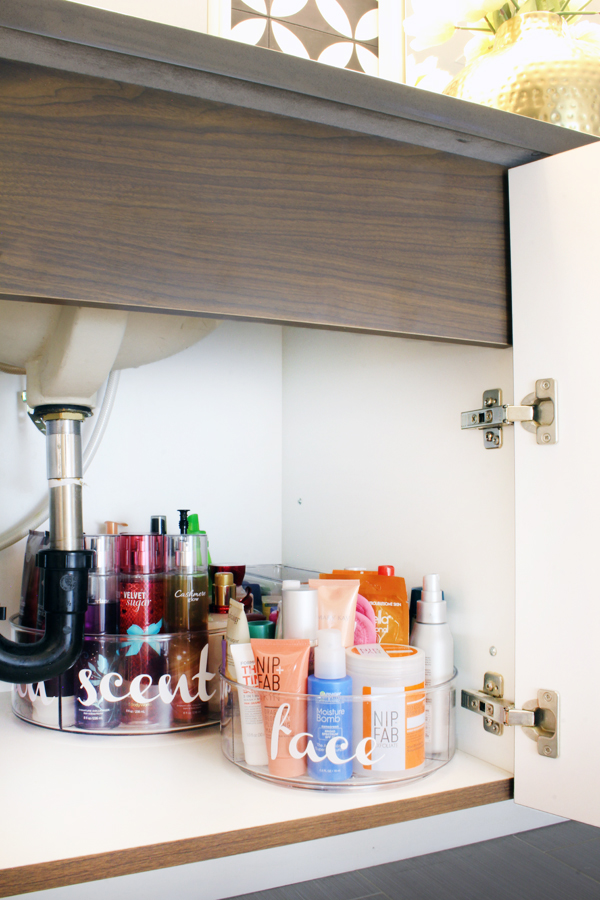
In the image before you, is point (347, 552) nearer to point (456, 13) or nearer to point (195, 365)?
point (195, 365)

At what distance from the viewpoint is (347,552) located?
3.28 feet

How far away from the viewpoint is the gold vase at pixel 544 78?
0.69 meters

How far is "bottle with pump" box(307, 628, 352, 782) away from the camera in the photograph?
0.61 metres

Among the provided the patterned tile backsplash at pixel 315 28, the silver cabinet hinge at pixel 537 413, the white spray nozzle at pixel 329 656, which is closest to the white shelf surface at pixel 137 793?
the white spray nozzle at pixel 329 656

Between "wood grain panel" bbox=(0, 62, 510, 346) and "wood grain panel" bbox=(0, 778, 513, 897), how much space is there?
17.1 inches

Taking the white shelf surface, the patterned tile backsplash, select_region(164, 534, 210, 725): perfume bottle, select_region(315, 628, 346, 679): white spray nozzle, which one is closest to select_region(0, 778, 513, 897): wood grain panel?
the white shelf surface

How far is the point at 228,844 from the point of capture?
0.54m

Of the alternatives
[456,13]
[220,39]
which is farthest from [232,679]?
[456,13]

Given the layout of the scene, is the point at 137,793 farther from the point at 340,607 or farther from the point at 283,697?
the point at 340,607

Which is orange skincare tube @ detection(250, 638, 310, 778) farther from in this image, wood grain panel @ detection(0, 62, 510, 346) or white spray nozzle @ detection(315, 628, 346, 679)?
wood grain panel @ detection(0, 62, 510, 346)

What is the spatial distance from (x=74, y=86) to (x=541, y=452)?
1.72 ft

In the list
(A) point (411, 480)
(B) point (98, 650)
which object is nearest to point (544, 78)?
(A) point (411, 480)

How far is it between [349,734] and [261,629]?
0.16 metres

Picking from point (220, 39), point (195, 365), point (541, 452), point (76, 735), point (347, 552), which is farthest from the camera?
point (195, 365)
